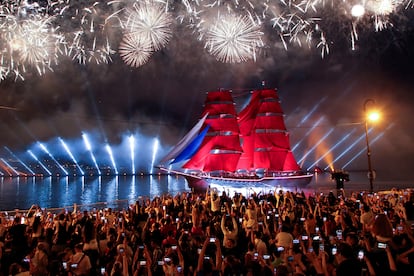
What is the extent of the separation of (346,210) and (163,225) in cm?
581

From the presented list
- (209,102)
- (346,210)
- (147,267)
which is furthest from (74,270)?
(209,102)

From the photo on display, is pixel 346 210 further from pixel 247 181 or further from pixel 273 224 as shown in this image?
pixel 247 181

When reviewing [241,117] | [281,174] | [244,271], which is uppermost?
[241,117]

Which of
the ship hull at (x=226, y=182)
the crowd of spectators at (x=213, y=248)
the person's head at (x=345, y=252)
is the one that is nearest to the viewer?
the person's head at (x=345, y=252)

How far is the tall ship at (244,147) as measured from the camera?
6606 cm

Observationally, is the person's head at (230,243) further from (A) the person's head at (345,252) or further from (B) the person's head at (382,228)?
(A) the person's head at (345,252)

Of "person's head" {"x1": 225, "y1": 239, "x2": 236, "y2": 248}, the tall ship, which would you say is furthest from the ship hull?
"person's head" {"x1": 225, "y1": 239, "x2": 236, "y2": 248}

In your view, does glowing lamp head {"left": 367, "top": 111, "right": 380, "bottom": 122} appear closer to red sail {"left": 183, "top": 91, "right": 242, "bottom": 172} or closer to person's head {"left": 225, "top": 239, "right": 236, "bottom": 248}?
person's head {"left": 225, "top": 239, "right": 236, "bottom": 248}

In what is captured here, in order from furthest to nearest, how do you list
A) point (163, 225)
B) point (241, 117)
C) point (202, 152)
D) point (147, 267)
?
1. point (241, 117)
2. point (202, 152)
3. point (163, 225)
4. point (147, 267)

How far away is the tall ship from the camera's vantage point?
66.1 meters

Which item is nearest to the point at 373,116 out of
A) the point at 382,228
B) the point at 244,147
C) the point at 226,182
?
the point at 382,228

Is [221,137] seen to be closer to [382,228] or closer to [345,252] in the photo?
[382,228]

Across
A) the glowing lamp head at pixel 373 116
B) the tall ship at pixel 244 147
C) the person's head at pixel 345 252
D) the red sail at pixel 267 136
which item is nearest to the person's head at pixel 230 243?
the person's head at pixel 345 252

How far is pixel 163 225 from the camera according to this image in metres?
11.4
